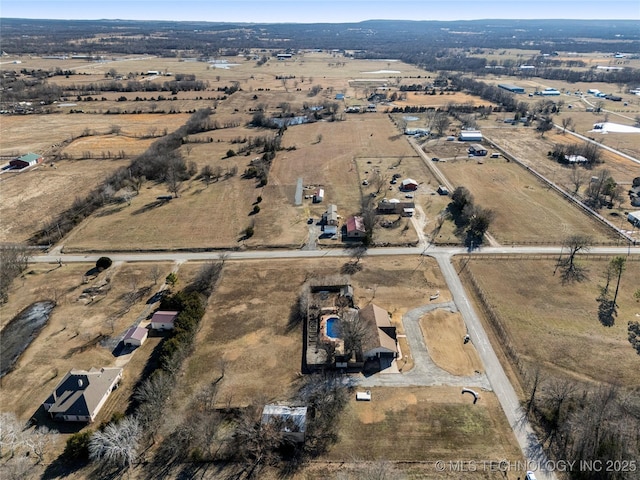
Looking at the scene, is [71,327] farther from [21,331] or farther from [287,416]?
[287,416]

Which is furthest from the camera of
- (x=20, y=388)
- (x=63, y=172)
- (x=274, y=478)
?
(x=63, y=172)

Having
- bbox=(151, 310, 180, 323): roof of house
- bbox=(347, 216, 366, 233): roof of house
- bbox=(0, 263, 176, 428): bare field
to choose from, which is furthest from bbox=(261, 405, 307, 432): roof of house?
bbox=(347, 216, 366, 233): roof of house

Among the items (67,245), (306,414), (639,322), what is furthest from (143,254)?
(639,322)

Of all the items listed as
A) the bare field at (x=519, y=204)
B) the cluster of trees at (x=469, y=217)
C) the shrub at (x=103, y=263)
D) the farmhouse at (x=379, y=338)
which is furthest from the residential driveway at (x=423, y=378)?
the shrub at (x=103, y=263)

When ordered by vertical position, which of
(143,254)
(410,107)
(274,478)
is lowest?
(274,478)

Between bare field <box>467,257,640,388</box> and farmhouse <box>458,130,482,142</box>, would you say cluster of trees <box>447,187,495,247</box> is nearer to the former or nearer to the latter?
bare field <box>467,257,640,388</box>

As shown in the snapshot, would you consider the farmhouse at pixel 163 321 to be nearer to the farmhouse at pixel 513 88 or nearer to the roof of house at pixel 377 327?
the roof of house at pixel 377 327

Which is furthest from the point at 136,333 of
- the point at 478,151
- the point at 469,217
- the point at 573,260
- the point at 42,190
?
the point at 478,151

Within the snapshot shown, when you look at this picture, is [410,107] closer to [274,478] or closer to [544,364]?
[544,364]
